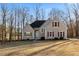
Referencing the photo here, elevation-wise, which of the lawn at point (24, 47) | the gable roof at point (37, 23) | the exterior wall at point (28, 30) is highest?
the gable roof at point (37, 23)

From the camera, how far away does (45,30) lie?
1706cm

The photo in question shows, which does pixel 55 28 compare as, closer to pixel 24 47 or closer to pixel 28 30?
pixel 28 30

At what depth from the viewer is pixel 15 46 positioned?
17.0 metres

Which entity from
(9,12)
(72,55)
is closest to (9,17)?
(9,12)

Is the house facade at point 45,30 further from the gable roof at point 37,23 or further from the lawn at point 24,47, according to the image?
the lawn at point 24,47

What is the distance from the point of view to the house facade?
55.9ft

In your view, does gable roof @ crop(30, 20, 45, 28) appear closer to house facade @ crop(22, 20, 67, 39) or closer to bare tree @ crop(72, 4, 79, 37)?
house facade @ crop(22, 20, 67, 39)

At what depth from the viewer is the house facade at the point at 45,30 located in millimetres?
17031

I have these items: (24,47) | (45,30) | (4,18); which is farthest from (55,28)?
(4,18)

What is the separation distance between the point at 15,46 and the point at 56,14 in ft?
3.42

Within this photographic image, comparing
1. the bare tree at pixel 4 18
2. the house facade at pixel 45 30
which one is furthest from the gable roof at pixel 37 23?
the bare tree at pixel 4 18

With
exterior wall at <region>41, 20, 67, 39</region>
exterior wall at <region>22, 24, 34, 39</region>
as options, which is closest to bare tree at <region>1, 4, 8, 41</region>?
exterior wall at <region>22, 24, 34, 39</region>

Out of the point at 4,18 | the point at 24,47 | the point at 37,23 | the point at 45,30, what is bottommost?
the point at 24,47

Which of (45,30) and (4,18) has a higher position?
(4,18)
